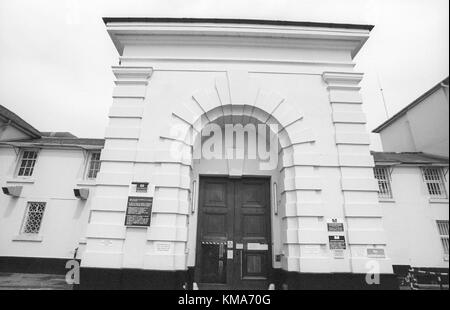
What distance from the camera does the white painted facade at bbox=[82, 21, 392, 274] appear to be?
21.2 feet

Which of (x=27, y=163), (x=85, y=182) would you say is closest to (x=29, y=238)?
(x=85, y=182)

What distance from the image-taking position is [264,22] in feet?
25.8

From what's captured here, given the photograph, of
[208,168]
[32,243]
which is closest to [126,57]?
[208,168]

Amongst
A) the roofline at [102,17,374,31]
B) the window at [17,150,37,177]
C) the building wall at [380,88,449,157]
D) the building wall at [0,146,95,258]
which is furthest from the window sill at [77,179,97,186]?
the building wall at [380,88,449,157]

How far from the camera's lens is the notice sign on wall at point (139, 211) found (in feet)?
21.4

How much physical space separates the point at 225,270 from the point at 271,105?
16.2 feet

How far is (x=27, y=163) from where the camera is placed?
1278 cm

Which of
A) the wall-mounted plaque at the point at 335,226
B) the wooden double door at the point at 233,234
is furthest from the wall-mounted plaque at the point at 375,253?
the wooden double door at the point at 233,234

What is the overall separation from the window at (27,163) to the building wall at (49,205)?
28cm

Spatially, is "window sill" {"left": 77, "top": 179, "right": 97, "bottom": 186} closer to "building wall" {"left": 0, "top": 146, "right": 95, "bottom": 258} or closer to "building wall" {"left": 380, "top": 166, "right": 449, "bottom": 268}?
"building wall" {"left": 0, "top": 146, "right": 95, "bottom": 258}

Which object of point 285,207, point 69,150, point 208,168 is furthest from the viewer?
point 69,150
